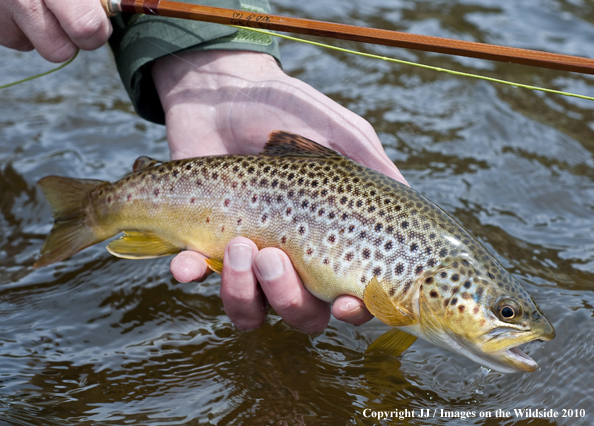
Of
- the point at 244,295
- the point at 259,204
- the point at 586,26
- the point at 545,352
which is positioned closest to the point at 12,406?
the point at 244,295

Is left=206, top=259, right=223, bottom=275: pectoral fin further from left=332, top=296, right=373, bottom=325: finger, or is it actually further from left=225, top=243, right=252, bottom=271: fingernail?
left=332, top=296, right=373, bottom=325: finger

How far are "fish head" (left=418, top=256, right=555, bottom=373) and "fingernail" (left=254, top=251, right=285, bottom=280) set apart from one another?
71 cm

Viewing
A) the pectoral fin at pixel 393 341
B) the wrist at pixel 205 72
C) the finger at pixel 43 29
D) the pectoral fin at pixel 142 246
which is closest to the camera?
the pectoral fin at pixel 393 341

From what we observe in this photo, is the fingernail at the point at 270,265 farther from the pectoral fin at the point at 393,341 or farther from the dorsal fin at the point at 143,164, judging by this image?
the dorsal fin at the point at 143,164

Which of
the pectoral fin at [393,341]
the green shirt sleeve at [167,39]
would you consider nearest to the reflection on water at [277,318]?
the pectoral fin at [393,341]

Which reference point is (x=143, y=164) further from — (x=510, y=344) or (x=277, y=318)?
(x=510, y=344)

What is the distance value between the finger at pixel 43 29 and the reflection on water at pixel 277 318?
5.21ft

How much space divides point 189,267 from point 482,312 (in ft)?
5.02

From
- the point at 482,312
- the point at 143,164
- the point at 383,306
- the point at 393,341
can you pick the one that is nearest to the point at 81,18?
the point at 143,164

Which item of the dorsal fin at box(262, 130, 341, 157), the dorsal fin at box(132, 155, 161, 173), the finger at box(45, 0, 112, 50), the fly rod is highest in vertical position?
the fly rod

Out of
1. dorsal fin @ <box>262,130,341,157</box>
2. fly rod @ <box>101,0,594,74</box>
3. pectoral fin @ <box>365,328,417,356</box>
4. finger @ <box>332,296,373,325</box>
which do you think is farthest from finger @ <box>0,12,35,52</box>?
pectoral fin @ <box>365,328,417,356</box>

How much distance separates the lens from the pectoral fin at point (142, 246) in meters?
3.69

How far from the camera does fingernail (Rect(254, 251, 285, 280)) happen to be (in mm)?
3197

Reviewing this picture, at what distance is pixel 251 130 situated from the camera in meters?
3.91
